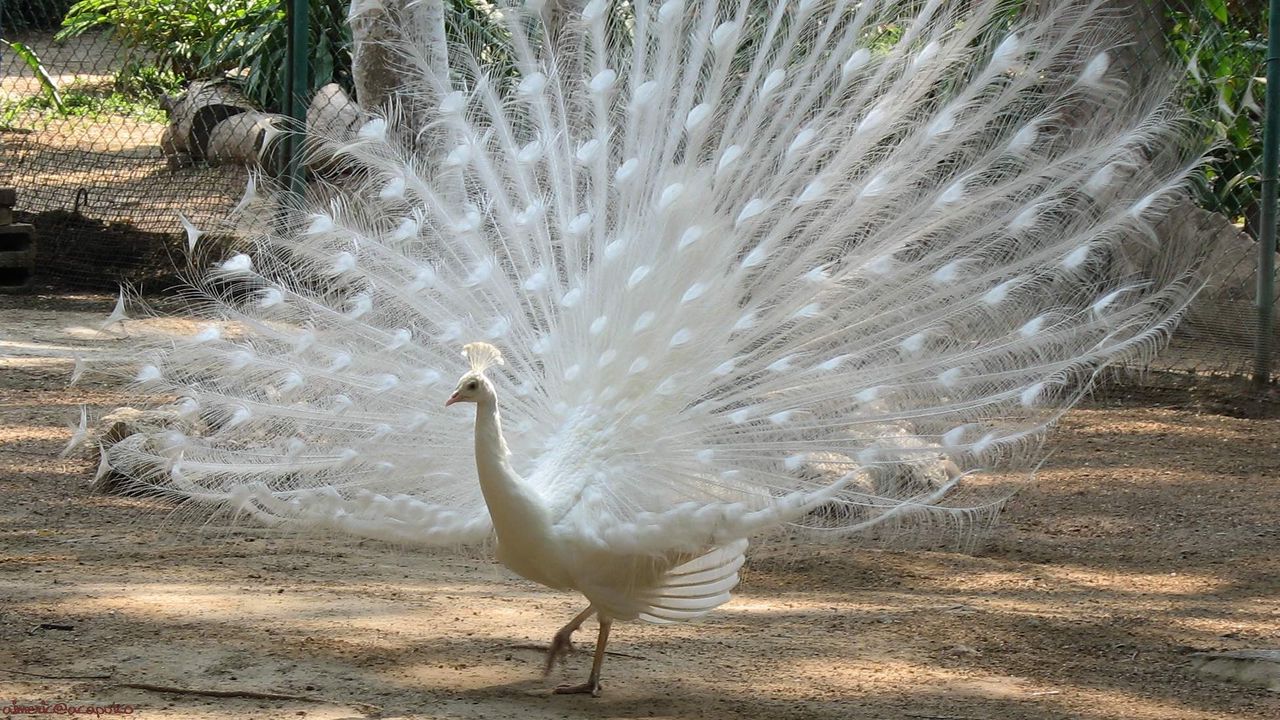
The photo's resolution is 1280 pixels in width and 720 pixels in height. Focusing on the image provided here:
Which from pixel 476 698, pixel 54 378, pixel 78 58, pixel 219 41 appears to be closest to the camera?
pixel 476 698

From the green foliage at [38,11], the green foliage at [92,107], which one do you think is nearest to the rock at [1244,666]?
the green foliage at [92,107]

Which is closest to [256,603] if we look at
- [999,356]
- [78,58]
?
[999,356]

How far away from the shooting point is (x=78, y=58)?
2045cm

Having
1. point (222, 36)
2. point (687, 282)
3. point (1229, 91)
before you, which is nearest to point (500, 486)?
point (687, 282)

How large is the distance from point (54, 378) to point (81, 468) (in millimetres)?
1741

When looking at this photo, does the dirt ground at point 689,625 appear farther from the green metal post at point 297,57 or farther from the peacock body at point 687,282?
the green metal post at point 297,57

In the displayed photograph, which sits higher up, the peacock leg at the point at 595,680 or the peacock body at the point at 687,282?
the peacock body at the point at 687,282

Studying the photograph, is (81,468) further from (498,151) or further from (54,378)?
(498,151)

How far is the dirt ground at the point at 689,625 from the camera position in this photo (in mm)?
3969

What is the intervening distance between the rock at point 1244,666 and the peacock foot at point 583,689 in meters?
1.82

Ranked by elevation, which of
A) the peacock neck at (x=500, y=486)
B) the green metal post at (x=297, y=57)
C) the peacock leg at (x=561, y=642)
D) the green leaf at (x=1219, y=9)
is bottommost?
the peacock leg at (x=561, y=642)

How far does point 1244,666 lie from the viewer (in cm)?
420

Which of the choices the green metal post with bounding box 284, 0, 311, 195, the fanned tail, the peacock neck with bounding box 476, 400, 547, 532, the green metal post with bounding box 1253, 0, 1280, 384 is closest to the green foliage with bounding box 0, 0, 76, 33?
the green metal post with bounding box 284, 0, 311, 195

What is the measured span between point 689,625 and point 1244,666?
5.78 ft
